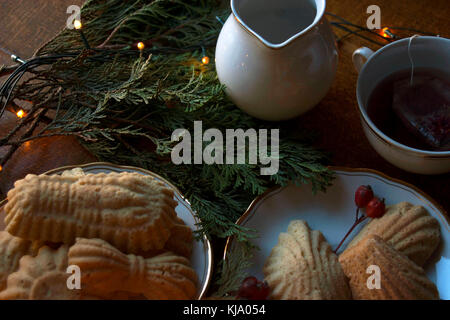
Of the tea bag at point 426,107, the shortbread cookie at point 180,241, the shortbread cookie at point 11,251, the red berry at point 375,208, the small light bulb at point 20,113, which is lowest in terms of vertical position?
the shortbread cookie at point 11,251

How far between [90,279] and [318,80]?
0.51m

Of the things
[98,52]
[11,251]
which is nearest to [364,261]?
[11,251]

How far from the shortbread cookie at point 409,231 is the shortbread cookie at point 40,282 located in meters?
0.46

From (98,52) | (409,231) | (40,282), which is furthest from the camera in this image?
(98,52)

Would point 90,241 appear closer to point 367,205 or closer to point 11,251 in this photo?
point 11,251

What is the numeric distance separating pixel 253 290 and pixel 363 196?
263 millimetres

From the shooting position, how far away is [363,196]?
0.82m

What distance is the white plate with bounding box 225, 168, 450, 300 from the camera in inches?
32.5

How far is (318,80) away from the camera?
844mm

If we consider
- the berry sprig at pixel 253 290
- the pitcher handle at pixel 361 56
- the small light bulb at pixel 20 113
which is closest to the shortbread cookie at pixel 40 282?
the berry sprig at pixel 253 290

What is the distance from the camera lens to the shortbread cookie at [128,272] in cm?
66

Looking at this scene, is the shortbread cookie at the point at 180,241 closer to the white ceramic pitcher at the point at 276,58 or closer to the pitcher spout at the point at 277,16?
the white ceramic pitcher at the point at 276,58

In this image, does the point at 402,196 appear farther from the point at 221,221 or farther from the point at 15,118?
the point at 15,118

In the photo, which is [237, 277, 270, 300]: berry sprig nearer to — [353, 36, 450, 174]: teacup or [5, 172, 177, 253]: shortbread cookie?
[5, 172, 177, 253]: shortbread cookie
